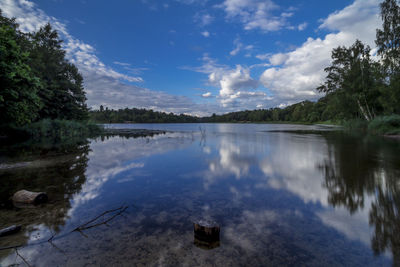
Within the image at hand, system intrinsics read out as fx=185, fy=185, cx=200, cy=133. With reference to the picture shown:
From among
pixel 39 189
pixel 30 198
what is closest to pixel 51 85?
pixel 39 189

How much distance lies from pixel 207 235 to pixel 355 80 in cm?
4380

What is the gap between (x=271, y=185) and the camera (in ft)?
23.6

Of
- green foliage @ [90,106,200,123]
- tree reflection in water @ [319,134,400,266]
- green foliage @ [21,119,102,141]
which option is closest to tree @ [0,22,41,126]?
green foliage @ [21,119,102,141]

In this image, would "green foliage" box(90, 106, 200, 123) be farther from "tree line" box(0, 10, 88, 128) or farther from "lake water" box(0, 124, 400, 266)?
"lake water" box(0, 124, 400, 266)

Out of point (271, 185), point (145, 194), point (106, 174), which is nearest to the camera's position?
point (145, 194)

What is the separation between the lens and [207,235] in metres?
3.62

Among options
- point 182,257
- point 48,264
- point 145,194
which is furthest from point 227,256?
point 145,194

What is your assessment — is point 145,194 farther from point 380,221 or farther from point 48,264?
point 380,221

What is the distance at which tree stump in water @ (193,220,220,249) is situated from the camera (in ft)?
11.8

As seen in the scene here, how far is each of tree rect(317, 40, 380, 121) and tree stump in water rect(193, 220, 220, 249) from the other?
4176 centimetres

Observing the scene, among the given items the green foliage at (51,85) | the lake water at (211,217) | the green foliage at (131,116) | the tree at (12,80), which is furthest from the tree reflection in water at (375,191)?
the green foliage at (131,116)

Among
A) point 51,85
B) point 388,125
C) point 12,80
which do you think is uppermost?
point 51,85

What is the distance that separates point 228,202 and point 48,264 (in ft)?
14.0

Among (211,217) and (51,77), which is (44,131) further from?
(211,217)
